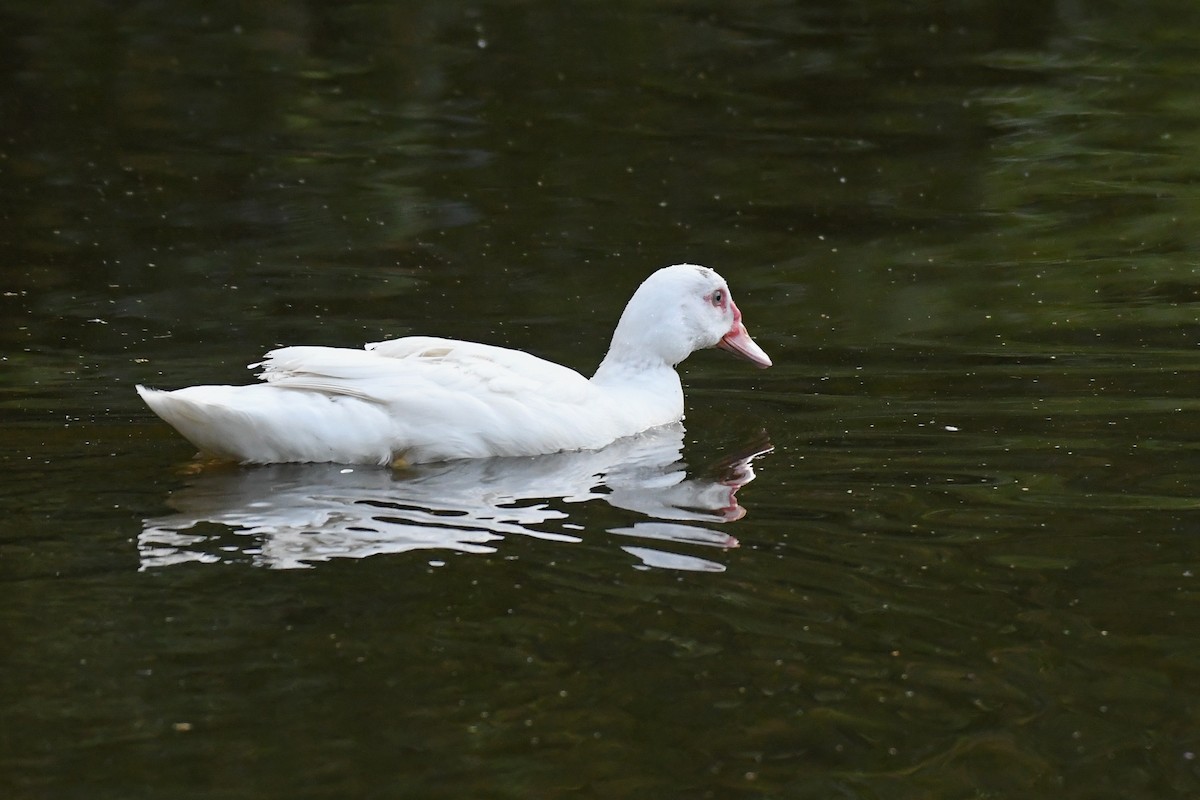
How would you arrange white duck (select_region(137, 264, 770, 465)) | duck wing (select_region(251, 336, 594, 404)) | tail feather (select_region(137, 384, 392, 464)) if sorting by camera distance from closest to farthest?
tail feather (select_region(137, 384, 392, 464)) < white duck (select_region(137, 264, 770, 465)) < duck wing (select_region(251, 336, 594, 404))

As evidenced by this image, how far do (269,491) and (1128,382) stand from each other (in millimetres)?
4793

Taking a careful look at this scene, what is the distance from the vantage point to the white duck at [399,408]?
8.47 m

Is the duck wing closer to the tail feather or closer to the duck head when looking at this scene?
the tail feather

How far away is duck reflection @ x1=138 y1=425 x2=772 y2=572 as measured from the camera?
7344 millimetres

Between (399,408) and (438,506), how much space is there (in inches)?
34.4

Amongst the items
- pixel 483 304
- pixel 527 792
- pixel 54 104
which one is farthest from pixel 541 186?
pixel 527 792

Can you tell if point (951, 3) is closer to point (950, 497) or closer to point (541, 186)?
point (541, 186)

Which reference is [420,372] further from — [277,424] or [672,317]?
[672,317]

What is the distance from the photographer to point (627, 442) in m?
9.55

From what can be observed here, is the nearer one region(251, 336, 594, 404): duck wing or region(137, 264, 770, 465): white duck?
region(137, 264, 770, 465): white duck

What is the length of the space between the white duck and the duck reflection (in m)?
0.09

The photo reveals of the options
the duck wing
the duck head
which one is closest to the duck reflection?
the duck wing

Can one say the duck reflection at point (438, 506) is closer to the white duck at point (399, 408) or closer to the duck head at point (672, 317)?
the white duck at point (399, 408)

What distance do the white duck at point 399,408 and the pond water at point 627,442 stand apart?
0.58 feet
